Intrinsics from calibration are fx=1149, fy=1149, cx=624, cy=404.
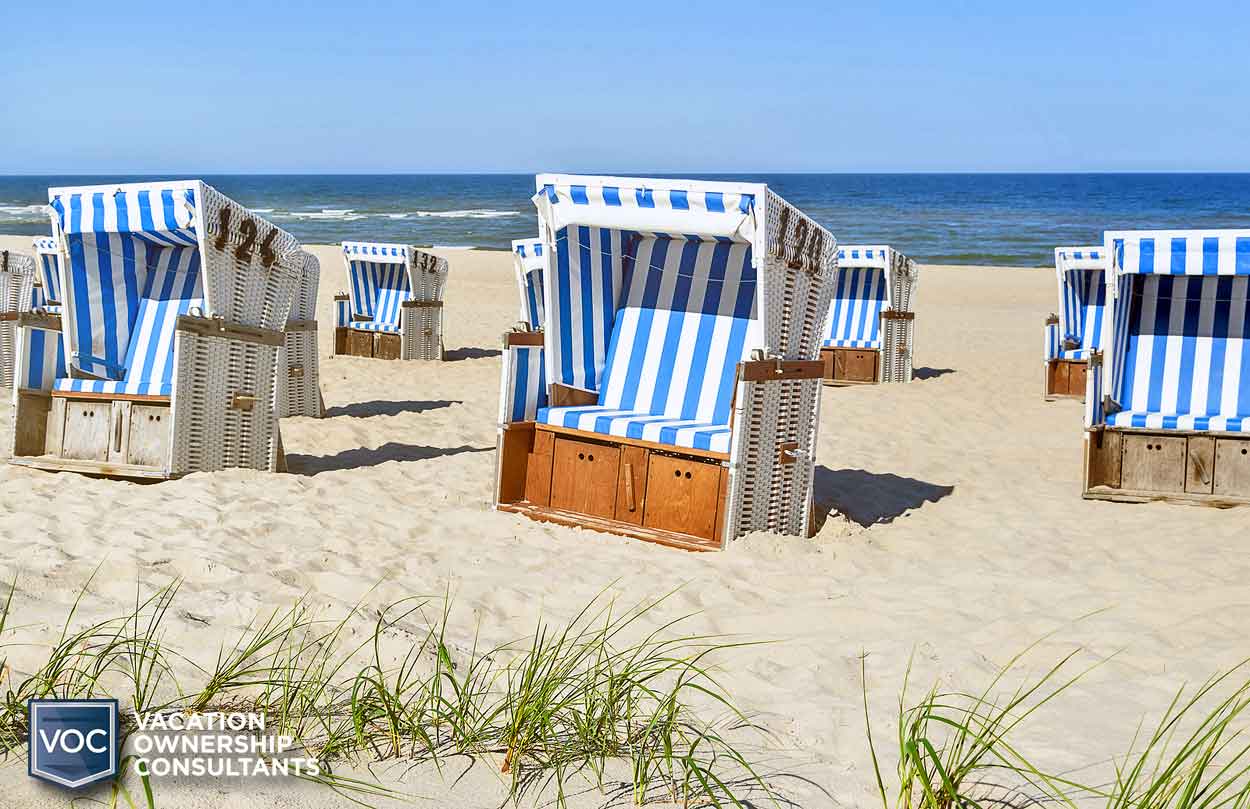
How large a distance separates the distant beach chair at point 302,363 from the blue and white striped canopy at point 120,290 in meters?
1.87

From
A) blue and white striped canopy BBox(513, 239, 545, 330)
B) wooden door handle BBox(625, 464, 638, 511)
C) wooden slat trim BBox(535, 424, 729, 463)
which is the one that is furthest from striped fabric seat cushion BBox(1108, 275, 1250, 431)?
blue and white striped canopy BBox(513, 239, 545, 330)

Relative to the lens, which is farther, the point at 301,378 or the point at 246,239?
the point at 301,378

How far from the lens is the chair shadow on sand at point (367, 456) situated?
717 centimetres

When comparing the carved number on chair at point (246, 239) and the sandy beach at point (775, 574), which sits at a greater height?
the carved number on chair at point (246, 239)

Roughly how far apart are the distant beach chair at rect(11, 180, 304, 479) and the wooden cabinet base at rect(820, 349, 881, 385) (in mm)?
7265

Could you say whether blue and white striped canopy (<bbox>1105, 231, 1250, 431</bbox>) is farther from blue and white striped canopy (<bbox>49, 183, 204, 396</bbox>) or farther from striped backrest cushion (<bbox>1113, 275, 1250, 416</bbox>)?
blue and white striped canopy (<bbox>49, 183, 204, 396</bbox>)

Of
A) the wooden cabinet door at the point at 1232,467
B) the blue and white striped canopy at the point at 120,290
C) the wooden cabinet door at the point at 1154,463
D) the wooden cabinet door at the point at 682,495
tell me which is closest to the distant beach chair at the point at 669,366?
the wooden cabinet door at the point at 682,495

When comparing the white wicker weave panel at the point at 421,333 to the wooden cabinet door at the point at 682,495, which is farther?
the white wicker weave panel at the point at 421,333

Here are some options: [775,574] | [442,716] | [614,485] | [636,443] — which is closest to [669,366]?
[636,443]

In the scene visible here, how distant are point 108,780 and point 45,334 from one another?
4784 millimetres

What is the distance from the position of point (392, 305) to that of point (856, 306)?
5363mm

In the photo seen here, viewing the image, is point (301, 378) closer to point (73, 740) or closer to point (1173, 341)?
point (1173, 341)

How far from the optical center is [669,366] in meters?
6.17

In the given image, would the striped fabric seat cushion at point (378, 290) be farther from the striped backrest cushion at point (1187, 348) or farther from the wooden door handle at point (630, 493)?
the striped backrest cushion at point (1187, 348)
